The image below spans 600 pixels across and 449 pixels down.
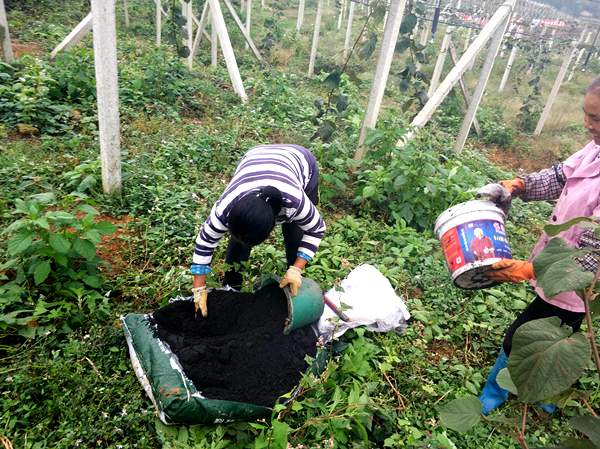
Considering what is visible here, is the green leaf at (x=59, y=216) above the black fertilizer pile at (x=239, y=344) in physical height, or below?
above

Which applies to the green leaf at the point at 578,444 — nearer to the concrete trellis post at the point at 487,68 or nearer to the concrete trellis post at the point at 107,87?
the concrete trellis post at the point at 107,87

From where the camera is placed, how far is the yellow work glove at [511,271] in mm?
1879

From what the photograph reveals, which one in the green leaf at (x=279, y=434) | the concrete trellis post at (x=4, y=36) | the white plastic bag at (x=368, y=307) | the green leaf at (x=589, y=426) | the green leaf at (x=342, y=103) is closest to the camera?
the green leaf at (x=589, y=426)

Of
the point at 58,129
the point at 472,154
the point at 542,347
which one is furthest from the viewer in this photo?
the point at 472,154

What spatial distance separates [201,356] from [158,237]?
43.0 inches

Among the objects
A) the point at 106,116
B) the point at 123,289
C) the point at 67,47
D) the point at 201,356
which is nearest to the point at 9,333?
the point at 123,289

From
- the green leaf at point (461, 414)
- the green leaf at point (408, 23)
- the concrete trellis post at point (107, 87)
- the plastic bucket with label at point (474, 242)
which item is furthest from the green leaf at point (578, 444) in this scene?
the green leaf at point (408, 23)

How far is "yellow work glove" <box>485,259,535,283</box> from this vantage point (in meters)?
1.88

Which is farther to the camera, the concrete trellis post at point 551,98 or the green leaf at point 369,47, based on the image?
the concrete trellis post at point 551,98

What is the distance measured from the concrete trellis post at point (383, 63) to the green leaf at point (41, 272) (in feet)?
9.34

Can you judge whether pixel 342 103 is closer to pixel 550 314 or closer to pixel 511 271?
pixel 511 271

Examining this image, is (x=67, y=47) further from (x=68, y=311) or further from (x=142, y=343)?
(x=142, y=343)

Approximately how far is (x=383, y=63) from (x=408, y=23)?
457 millimetres

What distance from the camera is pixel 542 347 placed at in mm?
811
